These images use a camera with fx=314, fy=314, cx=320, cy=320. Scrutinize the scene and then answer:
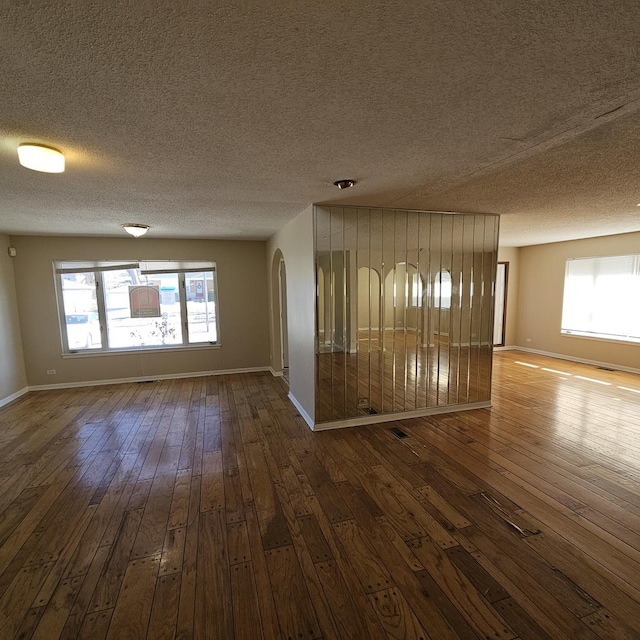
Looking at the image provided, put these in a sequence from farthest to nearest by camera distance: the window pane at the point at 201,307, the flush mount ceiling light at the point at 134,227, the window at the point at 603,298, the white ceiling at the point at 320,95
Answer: the window pane at the point at 201,307 < the window at the point at 603,298 < the flush mount ceiling light at the point at 134,227 < the white ceiling at the point at 320,95

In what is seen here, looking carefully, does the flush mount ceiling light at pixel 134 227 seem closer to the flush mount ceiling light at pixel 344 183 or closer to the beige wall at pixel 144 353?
the beige wall at pixel 144 353

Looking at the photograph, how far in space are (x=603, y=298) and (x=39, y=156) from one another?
8599 millimetres

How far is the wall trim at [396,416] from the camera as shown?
3.74m

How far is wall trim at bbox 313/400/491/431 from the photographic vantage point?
374 centimetres

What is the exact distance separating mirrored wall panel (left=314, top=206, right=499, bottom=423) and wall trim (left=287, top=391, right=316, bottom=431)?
0.16m

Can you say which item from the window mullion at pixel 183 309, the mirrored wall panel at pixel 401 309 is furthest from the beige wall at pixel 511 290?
the window mullion at pixel 183 309

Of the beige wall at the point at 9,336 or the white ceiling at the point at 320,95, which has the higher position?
the white ceiling at the point at 320,95

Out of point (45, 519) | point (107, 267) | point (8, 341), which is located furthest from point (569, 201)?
point (8, 341)

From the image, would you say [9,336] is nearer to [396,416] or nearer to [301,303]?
[301,303]

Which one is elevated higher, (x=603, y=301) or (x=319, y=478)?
(x=603, y=301)

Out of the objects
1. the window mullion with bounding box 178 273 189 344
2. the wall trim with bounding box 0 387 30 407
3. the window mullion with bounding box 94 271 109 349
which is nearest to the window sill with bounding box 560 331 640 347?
the window mullion with bounding box 178 273 189 344

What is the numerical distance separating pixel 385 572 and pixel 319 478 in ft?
3.28

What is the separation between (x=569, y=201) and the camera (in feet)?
11.2

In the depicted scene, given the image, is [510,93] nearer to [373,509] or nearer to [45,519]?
[373,509]
